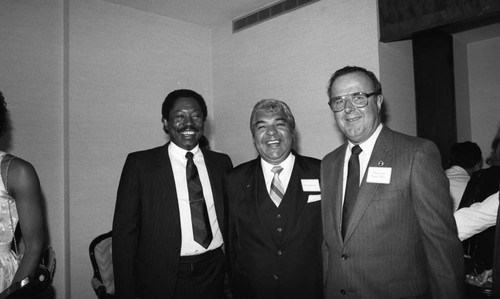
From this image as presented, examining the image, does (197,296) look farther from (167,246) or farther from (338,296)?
(338,296)

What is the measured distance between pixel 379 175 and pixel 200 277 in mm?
1379

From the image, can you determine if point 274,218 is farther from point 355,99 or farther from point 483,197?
point 483,197

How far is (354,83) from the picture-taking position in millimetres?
1762

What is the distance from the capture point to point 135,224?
2.24 meters

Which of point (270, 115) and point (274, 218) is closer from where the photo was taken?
point (274, 218)

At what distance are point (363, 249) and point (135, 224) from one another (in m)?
1.48

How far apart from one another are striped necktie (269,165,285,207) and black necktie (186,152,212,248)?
1.77ft

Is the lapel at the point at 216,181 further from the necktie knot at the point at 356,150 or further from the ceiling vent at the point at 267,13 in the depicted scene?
the ceiling vent at the point at 267,13

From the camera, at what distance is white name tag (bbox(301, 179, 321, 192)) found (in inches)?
81.0

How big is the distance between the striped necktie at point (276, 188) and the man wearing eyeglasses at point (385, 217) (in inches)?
13.8

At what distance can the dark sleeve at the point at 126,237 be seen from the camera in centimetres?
220

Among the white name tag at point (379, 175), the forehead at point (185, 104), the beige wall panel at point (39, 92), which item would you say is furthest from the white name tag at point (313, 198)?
the beige wall panel at point (39, 92)

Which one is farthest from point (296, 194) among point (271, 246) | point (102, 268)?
point (102, 268)

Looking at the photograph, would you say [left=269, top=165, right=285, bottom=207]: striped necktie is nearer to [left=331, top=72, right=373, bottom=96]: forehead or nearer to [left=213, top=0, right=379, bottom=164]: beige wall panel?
[left=331, top=72, right=373, bottom=96]: forehead
